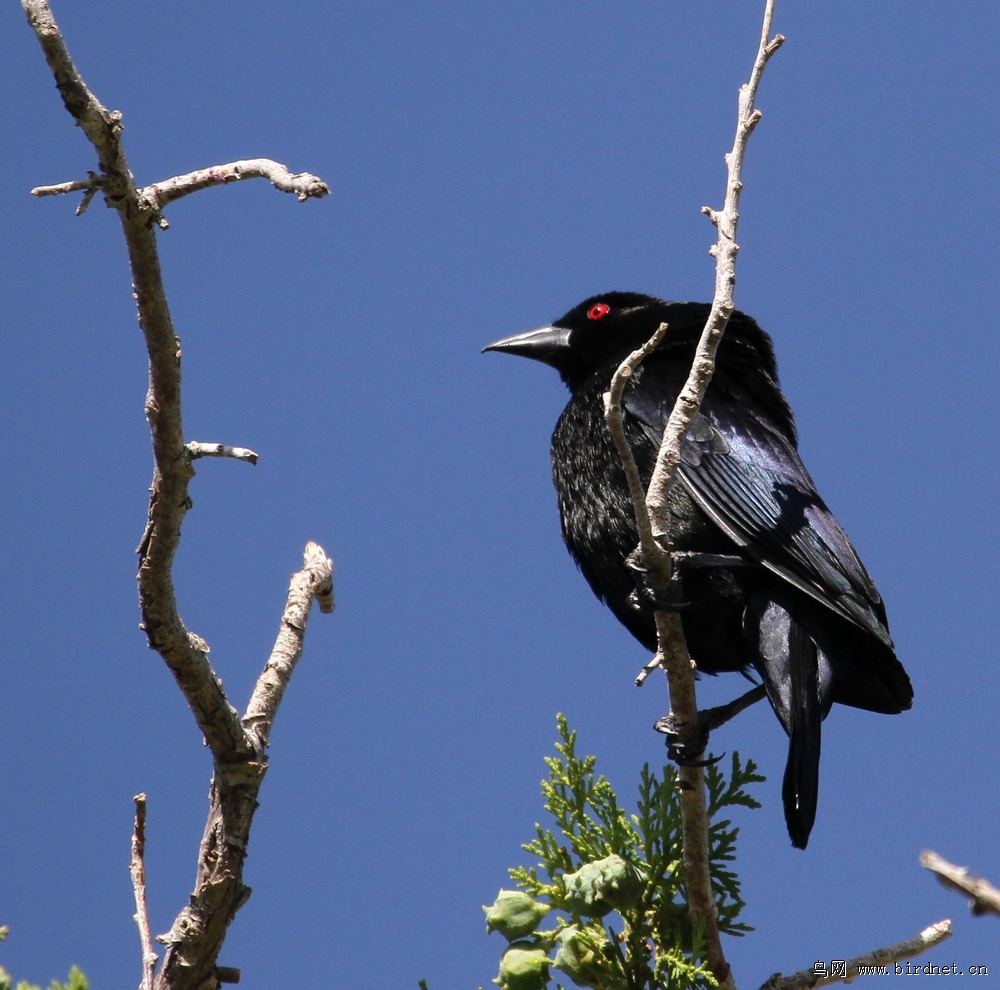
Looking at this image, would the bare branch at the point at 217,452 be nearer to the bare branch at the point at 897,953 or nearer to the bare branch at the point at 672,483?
the bare branch at the point at 672,483

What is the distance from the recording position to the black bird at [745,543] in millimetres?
4113

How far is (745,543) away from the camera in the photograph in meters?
4.29

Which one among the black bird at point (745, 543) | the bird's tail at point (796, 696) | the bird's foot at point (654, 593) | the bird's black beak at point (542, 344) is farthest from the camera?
the bird's black beak at point (542, 344)

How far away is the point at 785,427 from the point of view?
202 inches

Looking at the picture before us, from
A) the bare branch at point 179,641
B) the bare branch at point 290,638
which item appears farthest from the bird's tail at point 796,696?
the bare branch at point 179,641

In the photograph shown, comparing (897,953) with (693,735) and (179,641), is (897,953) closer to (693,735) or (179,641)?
(693,735)

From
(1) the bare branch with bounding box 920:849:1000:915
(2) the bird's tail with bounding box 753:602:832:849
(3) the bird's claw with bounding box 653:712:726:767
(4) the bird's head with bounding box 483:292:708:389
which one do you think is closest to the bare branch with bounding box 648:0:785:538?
(3) the bird's claw with bounding box 653:712:726:767

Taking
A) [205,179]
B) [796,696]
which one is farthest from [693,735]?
[205,179]

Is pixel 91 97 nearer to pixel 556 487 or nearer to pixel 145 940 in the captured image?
pixel 145 940

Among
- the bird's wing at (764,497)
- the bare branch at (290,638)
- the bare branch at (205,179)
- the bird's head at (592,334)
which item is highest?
the bird's head at (592,334)

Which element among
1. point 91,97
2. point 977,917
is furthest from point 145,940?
point 977,917

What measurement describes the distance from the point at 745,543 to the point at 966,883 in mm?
3052

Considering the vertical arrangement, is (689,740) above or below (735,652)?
below

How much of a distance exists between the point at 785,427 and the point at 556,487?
94 cm
